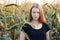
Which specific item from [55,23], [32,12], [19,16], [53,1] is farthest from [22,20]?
[53,1]

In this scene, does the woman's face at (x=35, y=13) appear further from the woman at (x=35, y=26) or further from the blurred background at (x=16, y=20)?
the blurred background at (x=16, y=20)

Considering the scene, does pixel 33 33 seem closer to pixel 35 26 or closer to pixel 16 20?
pixel 35 26

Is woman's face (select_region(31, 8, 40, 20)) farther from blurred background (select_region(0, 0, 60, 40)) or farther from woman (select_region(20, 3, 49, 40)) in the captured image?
blurred background (select_region(0, 0, 60, 40))

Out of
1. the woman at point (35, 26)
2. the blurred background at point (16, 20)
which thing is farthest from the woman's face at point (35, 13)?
the blurred background at point (16, 20)

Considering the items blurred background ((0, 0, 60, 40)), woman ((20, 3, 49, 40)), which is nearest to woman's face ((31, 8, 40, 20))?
woman ((20, 3, 49, 40))

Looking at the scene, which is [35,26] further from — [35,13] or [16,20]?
[16,20]

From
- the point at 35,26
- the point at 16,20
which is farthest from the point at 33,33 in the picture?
the point at 16,20

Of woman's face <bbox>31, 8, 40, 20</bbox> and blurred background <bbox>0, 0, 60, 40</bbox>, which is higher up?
woman's face <bbox>31, 8, 40, 20</bbox>

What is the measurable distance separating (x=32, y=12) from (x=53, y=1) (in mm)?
507

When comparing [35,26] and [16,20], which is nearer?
[35,26]

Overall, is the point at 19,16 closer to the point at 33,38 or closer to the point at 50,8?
the point at 33,38

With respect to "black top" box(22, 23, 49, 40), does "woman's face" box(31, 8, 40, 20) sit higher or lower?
higher

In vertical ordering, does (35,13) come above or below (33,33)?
above

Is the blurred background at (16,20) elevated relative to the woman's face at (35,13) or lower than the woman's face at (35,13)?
lower
